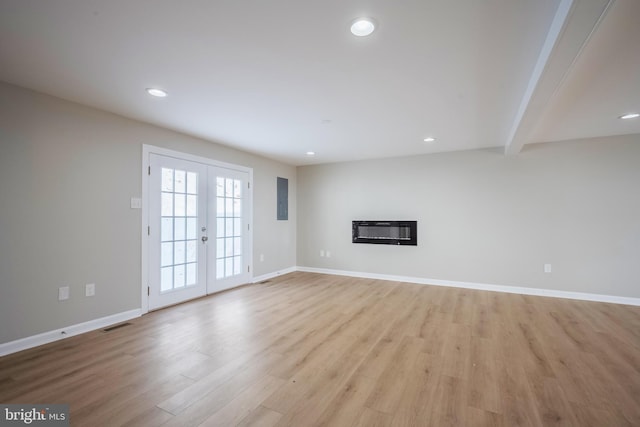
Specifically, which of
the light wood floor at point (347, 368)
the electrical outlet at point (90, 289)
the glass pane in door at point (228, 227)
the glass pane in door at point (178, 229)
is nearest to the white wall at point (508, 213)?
the light wood floor at point (347, 368)

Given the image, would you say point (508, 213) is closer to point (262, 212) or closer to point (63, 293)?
point (262, 212)

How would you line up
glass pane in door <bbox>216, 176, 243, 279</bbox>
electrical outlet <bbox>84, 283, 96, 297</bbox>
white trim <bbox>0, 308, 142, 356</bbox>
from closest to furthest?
1. white trim <bbox>0, 308, 142, 356</bbox>
2. electrical outlet <bbox>84, 283, 96, 297</bbox>
3. glass pane in door <bbox>216, 176, 243, 279</bbox>

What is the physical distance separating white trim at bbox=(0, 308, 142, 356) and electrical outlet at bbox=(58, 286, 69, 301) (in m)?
0.31

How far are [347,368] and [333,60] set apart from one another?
2.48 meters

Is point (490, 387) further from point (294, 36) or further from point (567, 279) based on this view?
point (567, 279)

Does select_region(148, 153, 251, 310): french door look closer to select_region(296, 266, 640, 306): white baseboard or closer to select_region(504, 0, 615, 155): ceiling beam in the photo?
select_region(296, 266, 640, 306): white baseboard

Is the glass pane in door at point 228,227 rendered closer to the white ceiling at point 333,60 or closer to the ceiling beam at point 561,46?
the white ceiling at point 333,60

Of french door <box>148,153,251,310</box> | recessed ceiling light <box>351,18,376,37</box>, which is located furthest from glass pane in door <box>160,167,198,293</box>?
recessed ceiling light <box>351,18,376,37</box>

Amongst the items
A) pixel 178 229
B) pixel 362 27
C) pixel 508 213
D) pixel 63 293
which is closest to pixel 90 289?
pixel 63 293

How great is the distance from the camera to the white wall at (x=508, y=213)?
13.0ft

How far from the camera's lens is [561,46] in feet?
5.49

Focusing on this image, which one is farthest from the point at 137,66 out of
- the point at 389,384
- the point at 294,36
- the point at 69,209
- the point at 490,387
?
the point at 490,387

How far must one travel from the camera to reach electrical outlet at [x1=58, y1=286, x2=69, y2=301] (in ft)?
8.98

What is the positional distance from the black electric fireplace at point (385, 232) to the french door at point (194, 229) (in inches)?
89.0
